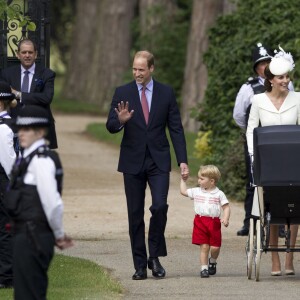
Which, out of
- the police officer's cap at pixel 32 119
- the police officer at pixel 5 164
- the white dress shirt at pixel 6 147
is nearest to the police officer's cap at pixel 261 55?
the police officer at pixel 5 164

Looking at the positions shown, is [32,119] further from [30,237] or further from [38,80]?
[38,80]

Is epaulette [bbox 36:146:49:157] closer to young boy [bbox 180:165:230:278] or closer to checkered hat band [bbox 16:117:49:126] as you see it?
checkered hat band [bbox 16:117:49:126]

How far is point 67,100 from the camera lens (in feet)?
157

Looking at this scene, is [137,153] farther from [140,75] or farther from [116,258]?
[116,258]

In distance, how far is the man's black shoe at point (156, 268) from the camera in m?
11.1

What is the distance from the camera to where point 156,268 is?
11.1 m

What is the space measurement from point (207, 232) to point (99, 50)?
108 feet

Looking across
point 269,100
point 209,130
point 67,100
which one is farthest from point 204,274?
point 67,100

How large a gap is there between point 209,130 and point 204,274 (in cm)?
820

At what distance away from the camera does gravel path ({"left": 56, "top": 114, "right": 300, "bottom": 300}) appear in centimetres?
1051

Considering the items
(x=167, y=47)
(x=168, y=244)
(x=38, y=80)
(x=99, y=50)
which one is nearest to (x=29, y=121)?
(x=38, y=80)

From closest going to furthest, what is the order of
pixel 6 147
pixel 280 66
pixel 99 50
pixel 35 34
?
pixel 6 147 < pixel 280 66 < pixel 35 34 < pixel 99 50

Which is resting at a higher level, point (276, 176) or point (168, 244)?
point (276, 176)

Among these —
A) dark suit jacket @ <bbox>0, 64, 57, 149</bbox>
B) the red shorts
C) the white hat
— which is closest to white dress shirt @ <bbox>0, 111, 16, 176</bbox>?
the red shorts
